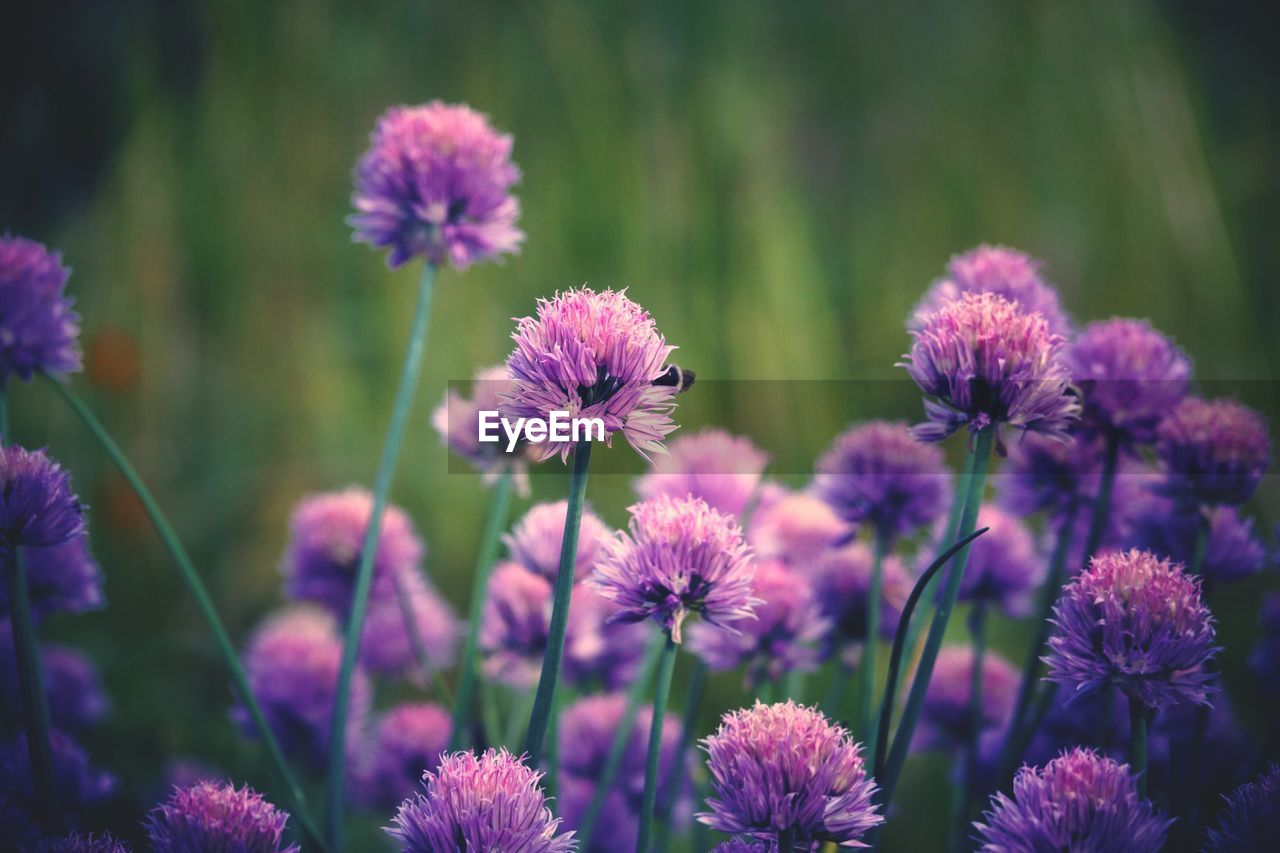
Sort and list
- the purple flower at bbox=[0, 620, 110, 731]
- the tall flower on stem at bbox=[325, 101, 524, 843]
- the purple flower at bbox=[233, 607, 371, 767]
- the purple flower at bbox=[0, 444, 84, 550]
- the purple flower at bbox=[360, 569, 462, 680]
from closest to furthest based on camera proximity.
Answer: the purple flower at bbox=[0, 444, 84, 550]
the tall flower on stem at bbox=[325, 101, 524, 843]
the purple flower at bbox=[0, 620, 110, 731]
the purple flower at bbox=[233, 607, 371, 767]
the purple flower at bbox=[360, 569, 462, 680]

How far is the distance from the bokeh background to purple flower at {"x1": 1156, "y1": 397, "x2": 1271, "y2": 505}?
1.15 metres

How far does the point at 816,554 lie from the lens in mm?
1076

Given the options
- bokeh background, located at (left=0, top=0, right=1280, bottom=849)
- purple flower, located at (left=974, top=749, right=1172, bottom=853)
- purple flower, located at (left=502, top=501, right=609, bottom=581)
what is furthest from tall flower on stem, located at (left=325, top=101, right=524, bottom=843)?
bokeh background, located at (left=0, top=0, right=1280, bottom=849)

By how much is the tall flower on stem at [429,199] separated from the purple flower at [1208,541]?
641 millimetres

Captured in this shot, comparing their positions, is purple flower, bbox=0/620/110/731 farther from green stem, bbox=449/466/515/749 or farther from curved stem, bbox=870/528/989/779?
curved stem, bbox=870/528/989/779

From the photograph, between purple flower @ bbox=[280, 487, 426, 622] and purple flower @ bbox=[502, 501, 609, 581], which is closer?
purple flower @ bbox=[502, 501, 609, 581]

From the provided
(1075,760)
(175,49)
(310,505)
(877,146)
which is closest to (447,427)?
(310,505)

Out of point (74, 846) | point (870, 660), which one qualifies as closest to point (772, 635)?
point (870, 660)

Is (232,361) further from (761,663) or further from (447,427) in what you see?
(761,663)

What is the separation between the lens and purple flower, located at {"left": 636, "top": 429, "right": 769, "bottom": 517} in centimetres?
97

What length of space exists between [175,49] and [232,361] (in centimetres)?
73

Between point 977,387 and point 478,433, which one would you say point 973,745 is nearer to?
point 977,387

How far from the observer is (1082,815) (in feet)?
1.87

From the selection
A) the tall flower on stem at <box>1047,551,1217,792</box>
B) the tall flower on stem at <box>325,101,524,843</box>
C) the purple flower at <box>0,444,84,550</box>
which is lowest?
the tall flower on stem at <box>1047,551,1217,792</box>
